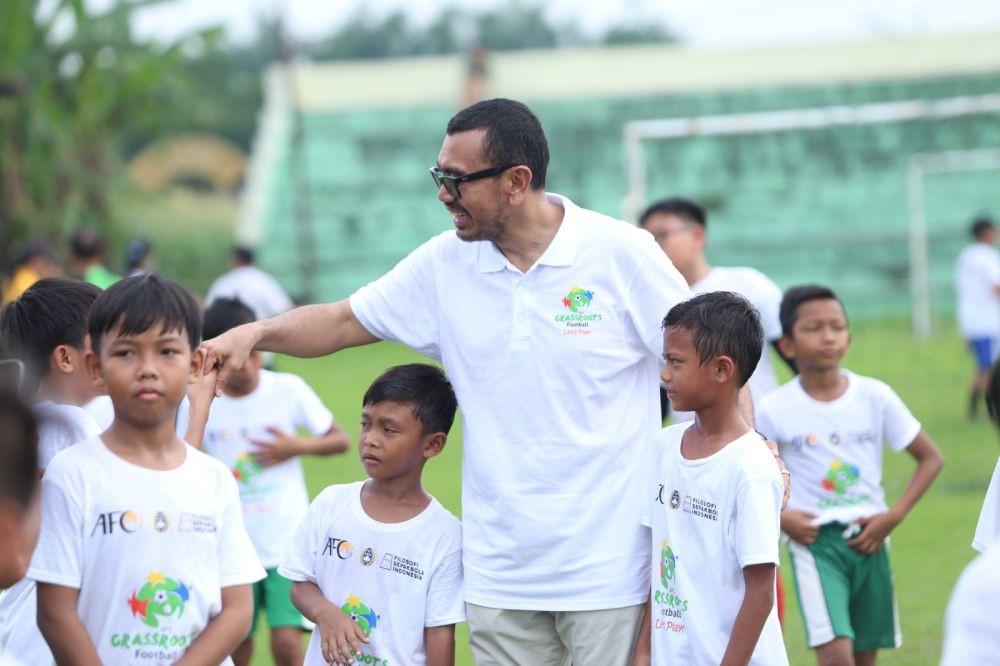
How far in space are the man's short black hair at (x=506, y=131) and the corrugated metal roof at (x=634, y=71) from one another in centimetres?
2441

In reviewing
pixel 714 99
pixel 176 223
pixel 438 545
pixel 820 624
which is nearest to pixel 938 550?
pixel 820 624

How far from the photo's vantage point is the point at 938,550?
829cm

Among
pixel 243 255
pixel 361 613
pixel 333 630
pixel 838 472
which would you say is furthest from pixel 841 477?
pixel 243 255

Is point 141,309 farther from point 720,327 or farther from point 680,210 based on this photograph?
point 680,210

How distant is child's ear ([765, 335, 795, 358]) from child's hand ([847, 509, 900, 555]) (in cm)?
72

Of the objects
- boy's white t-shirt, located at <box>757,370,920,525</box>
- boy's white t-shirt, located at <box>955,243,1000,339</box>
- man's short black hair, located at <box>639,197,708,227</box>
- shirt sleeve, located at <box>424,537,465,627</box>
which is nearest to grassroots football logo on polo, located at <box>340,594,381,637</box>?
shirt sleeve, located at <box>424,537,465,627</box>

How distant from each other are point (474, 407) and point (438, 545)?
44 cm

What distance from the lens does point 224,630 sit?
3.36 meters

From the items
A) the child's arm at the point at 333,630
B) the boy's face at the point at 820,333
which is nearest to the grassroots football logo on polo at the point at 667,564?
the child's arm at the point at 333,630

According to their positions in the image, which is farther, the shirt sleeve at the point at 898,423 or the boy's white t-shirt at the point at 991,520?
the shirt sleeve at the point at 898,423

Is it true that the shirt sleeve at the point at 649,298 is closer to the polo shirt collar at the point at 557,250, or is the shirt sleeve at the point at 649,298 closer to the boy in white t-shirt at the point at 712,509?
the boy in white t-shirt at the point at 712,509

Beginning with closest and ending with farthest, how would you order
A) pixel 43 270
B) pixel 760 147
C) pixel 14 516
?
pixel 14 516
pixel 43 270
pixel 760 147

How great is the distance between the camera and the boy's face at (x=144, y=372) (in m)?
3.25

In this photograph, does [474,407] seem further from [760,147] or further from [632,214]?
[760,147]
